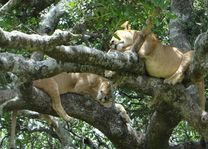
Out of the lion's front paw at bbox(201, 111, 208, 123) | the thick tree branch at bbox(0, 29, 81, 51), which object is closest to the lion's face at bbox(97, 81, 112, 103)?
the lion's front paw at bbox(201, 111, 208, 123)

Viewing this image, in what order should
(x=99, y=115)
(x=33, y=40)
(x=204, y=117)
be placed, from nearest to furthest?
(x=33, y=40) < (x=204, y=117) < (x=99, y=115)

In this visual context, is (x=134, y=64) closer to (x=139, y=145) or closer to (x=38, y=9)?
(x=139, y=145)

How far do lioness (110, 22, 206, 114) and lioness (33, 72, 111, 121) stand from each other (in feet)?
3.80

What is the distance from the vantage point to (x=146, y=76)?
19.9 ft

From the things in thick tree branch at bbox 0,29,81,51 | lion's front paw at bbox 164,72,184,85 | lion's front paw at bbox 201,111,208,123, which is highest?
thick tree branch at bbox 0,29,81,51

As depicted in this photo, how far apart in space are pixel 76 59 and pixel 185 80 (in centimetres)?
155

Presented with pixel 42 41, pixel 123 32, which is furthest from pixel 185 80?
pixel 42 41

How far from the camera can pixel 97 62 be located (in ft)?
17.4

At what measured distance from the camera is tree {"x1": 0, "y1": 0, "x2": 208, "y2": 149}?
4.93 m

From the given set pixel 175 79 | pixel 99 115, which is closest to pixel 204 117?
pixel 175 79

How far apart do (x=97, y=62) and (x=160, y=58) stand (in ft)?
4.40

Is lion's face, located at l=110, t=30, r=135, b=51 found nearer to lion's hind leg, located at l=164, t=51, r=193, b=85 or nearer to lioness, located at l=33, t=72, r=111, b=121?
lion's hind leg, located at l=164, t=51, r=193, b=85

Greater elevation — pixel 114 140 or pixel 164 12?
pixel 164 12

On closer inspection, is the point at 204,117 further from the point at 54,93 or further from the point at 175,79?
the point at 54,93
